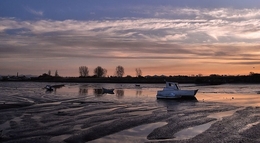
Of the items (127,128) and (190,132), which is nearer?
(190,132)

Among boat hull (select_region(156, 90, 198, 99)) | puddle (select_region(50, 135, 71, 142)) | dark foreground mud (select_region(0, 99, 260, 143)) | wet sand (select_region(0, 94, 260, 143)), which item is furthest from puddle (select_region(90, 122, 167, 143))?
boat hull (select_region(156, 90, 198, 99))

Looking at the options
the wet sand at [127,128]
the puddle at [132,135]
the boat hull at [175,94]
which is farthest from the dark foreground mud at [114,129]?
the boat hull at [175,94]

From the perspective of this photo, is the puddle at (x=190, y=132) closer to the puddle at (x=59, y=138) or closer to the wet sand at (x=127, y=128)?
the wet sand at (x=127, y=128)

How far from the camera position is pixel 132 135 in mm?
17188

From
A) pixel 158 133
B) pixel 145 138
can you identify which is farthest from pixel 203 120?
pixel 145 138

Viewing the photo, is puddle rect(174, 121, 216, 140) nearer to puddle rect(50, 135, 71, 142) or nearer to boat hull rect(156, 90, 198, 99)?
puddle rect(50, 135, 71, 142)

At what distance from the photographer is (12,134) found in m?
16.6

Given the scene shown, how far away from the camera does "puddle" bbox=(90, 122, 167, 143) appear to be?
15.8m

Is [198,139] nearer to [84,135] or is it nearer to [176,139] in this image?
[176,139]

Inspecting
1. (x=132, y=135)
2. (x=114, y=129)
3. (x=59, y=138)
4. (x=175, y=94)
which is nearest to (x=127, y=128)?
(x=114, y=129)

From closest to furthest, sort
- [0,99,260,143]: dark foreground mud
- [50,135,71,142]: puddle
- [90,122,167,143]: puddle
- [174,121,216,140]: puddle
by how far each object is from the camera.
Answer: [50,135,71,142]: puddle
[90,122,167,143]: puddle
[0,99,260,143]: dark foreground mud
[174,121,216,140]: puddle

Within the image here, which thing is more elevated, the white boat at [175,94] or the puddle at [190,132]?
the white boat at [175,94]

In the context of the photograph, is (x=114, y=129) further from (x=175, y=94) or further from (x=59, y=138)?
(x=175, y=94)

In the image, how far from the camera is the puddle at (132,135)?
15797mm
